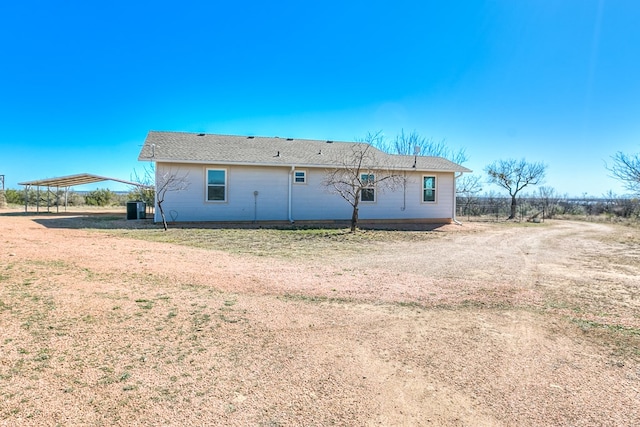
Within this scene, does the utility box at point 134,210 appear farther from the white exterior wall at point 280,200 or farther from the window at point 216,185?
the window at point 216,185

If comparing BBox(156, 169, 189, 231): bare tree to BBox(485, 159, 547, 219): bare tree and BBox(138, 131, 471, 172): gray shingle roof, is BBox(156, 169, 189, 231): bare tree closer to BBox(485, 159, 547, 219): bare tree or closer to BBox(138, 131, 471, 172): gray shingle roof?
BBox(138, 131, 471, 172): gray shingle roof

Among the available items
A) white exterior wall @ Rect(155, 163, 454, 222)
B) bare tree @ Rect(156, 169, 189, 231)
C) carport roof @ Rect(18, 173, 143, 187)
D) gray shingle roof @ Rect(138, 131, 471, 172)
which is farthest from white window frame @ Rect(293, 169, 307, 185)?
carport roof @ Rect(18, 173, 143, 187)

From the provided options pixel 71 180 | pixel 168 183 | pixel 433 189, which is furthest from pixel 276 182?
pixel 71 180

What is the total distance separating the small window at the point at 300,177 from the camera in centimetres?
1464

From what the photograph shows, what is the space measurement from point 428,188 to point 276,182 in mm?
7298

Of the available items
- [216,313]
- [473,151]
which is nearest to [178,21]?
[216,313]

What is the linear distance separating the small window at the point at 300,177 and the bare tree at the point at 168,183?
4.34m

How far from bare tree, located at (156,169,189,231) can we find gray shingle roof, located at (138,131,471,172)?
2.11ft

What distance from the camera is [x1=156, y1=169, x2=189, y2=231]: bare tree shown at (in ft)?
42.1

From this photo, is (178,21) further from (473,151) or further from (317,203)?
(473,151)

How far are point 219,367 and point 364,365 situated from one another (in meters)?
1.19

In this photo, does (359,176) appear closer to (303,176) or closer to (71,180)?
(303,176)

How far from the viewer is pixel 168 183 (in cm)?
1305

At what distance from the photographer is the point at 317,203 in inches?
589
